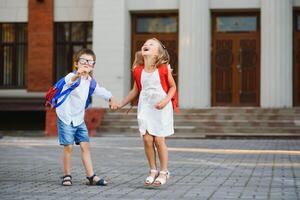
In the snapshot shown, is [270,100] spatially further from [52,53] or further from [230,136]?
[52,53]

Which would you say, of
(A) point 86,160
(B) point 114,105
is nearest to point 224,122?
(B) point 114,105

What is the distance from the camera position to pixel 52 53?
2766 centimetres

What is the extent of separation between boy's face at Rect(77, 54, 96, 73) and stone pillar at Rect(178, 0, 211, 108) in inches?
664

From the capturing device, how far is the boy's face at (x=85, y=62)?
7887 mm

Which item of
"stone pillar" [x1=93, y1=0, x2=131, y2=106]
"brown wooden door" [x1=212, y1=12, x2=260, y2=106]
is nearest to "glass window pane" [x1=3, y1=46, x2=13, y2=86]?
"stone pillar" [x1=93, y1=0, x2=131, y2=106]

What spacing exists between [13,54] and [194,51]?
838 cm

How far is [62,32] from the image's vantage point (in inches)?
1102

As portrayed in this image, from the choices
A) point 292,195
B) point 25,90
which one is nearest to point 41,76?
point 25,90

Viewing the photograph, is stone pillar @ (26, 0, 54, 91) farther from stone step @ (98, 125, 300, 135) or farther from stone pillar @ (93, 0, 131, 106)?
stone step @ (98, 125, 300, 135)

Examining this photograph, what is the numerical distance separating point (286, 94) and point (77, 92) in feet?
57.7

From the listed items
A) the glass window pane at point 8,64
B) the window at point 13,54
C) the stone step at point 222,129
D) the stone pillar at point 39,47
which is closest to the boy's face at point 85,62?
the stone step at point 222,129

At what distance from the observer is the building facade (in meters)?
24.5

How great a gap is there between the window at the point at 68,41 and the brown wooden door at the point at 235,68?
5.53 m

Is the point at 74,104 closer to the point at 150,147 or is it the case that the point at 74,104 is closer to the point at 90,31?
the point at 150,147
